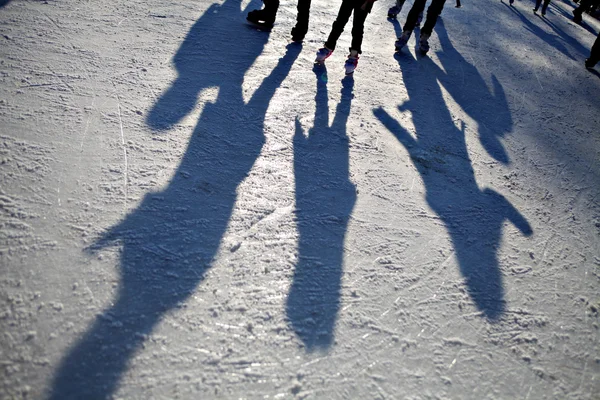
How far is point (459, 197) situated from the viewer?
9.98 ft

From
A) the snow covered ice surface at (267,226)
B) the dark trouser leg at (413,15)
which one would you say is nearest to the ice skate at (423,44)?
the dark trouser leg at (413,15)

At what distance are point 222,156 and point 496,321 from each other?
216cm

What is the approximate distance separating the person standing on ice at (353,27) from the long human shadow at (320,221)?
80 centimetres

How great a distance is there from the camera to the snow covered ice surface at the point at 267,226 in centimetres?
177

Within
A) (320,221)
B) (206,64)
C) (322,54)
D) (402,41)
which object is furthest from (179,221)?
(402,41)

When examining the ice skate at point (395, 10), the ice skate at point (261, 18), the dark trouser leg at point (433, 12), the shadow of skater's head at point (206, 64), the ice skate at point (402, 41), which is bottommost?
the shadow of skater's head at point (206, 64)

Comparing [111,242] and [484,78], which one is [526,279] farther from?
[484,78]

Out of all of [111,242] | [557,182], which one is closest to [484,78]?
[557,182]

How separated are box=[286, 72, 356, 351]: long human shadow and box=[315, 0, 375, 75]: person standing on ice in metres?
0.80

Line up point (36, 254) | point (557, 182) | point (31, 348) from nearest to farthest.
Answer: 1. point (31, 348)
2. point (36, 254)
3. point (557, 182)

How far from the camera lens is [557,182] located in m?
3.55

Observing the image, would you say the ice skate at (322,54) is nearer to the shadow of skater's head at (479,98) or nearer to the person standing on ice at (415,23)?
the person standing on ice at (415,23)

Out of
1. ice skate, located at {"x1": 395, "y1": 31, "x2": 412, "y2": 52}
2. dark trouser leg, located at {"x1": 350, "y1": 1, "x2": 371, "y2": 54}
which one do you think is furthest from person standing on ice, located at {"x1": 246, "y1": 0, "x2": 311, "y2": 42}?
ice skate, located at {"x1": 395, "y1": 31, "x2": 412, "y2": 52}

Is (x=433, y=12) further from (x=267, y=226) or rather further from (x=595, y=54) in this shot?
(x=267, y=226)
